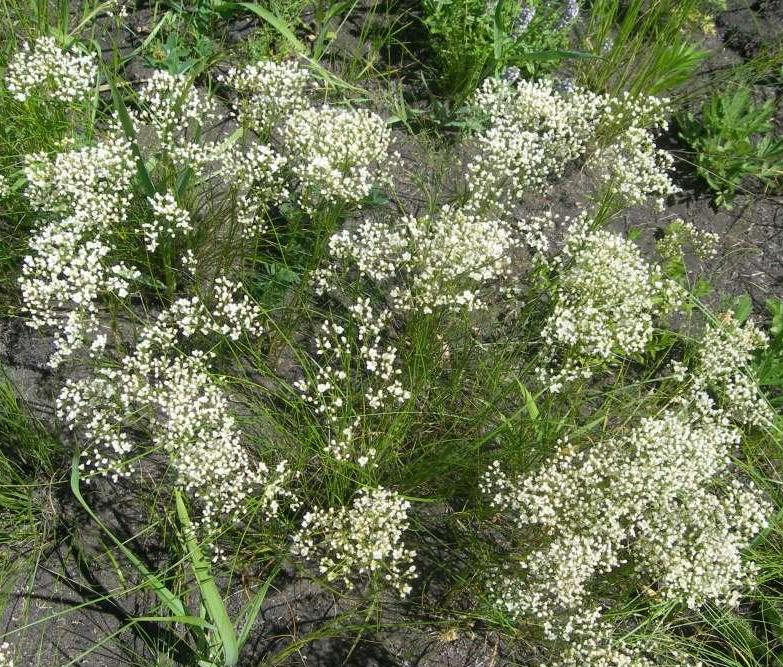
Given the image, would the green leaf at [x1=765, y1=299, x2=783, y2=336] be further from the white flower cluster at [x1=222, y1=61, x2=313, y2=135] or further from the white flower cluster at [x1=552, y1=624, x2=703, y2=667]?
the white flower cluster at [x1=222, y1=61, x2=313, y2=135]

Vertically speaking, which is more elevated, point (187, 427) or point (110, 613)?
point (187, 427)

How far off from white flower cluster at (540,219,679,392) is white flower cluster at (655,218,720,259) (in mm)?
611

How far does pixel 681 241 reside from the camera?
4805 mm

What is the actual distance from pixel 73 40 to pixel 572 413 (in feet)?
12.2

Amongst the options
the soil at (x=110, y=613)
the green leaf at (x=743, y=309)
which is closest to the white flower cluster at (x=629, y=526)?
the soil at (x=110, y=613)

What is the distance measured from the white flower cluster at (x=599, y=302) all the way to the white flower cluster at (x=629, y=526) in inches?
20.6

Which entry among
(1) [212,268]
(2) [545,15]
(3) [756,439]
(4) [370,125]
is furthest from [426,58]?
(3) [756,439]

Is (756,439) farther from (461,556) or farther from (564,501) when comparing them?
(461,556)

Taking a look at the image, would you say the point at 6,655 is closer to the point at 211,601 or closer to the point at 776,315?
the point at 211,601

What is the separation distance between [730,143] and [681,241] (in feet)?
2.77

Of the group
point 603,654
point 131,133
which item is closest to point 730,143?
point 603,654

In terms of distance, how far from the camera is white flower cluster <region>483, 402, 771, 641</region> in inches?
124

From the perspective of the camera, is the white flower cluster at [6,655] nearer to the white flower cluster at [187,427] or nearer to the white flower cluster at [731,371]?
the white flower cluster at [187,427]

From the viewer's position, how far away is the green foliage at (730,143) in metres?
4.98
